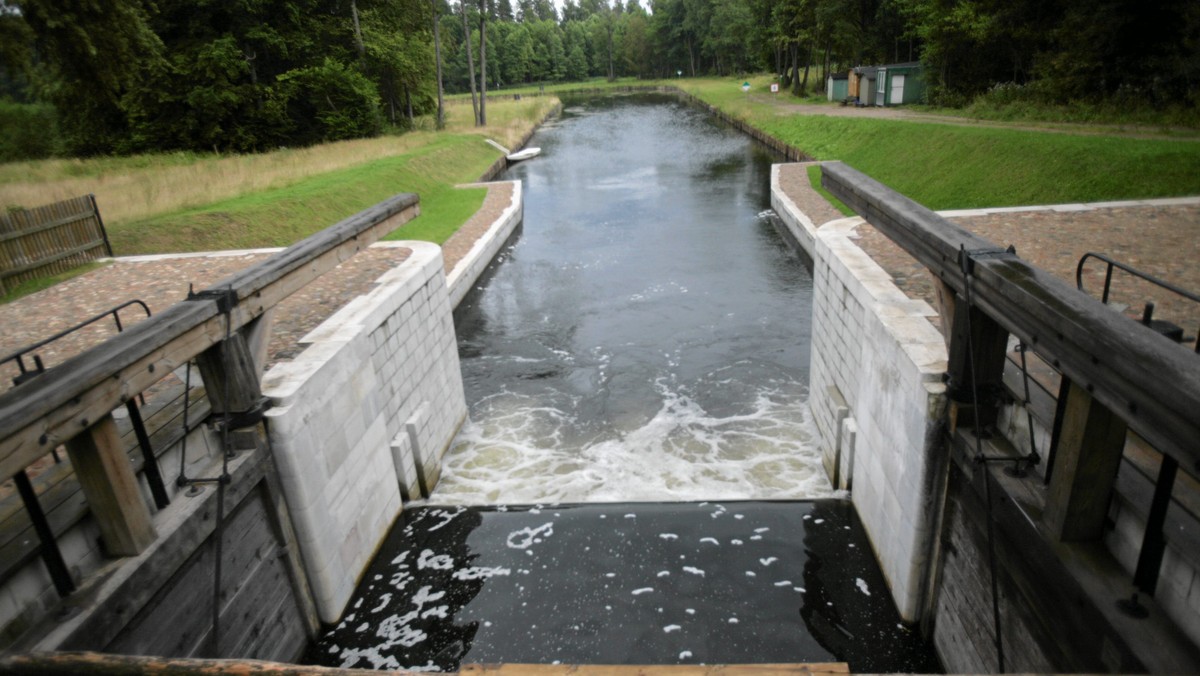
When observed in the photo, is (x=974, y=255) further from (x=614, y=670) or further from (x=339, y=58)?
(x=339, y=58)

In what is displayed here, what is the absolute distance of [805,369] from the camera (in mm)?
12961

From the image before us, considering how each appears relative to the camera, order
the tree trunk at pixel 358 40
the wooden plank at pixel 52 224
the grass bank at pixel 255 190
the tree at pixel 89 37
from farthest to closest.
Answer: the tree trunk at pixel 358 40, the tree at pixel 89 37, the grass bank at pixel 255 190, the wooden plank at pixel 52 224

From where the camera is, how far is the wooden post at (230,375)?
588cm

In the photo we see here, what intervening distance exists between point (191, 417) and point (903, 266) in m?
9.25

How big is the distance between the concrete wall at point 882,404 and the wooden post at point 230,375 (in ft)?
18.9

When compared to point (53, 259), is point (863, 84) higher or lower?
higher

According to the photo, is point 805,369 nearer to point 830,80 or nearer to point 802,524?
point 802,524

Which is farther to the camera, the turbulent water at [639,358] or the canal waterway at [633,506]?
the turbulent water at [639,358]

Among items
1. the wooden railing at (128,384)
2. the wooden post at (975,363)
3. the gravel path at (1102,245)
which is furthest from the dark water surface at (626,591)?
the gravel path at (1102,245)

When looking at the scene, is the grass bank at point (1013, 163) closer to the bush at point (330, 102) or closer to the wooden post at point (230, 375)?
the wooden post at point (230, 375)

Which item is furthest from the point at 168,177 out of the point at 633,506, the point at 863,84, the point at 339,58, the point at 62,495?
the point at 863,84

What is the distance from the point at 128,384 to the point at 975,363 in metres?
6.19

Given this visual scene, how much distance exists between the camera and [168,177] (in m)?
→ 22.1

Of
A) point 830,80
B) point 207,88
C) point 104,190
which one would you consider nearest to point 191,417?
point 104,190
